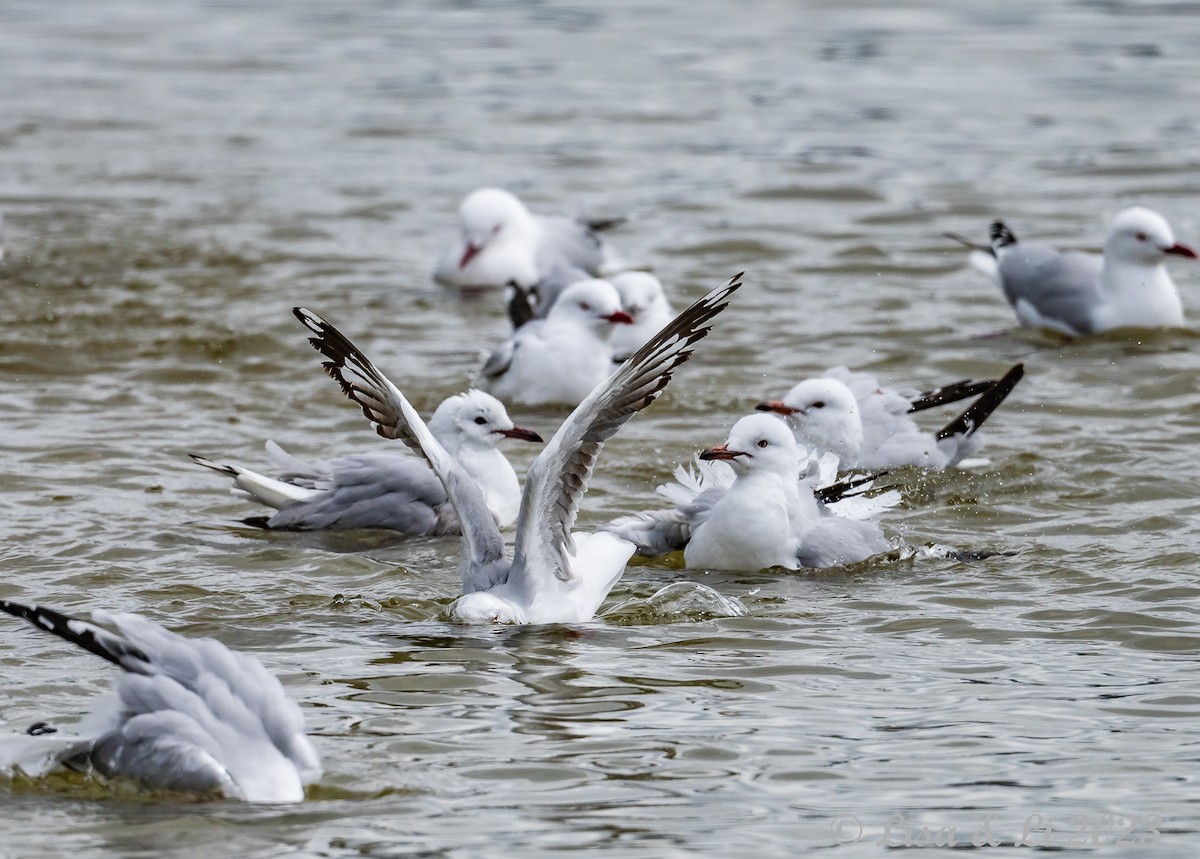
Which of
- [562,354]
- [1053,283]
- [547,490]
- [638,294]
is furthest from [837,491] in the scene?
[1053,283]

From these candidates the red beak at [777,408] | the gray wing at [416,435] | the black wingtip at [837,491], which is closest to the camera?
the gray wing at [416,435]

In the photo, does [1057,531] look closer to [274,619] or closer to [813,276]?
[274,619]

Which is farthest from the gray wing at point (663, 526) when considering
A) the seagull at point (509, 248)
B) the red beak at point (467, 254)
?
the red beak at point (467, 254)

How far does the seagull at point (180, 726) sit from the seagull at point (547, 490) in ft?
5.25

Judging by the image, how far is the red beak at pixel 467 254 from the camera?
42.2ft

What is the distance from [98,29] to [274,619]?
1894 cm

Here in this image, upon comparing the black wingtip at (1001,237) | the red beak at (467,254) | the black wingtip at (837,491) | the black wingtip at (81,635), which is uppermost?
the black wingtip at (81,635)

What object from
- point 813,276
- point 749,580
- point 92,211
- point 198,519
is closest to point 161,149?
point 92,211

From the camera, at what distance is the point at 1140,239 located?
37.9ft

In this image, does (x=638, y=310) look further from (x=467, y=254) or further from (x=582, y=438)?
(x=582, y=438)

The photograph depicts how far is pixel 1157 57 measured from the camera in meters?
21.1

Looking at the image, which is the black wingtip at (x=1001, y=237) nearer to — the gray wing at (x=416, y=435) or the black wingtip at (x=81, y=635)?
the gray wing at (x=416, y=435)

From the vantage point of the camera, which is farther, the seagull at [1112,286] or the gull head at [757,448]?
the seagull at [1112,286]

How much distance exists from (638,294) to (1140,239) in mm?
2934
